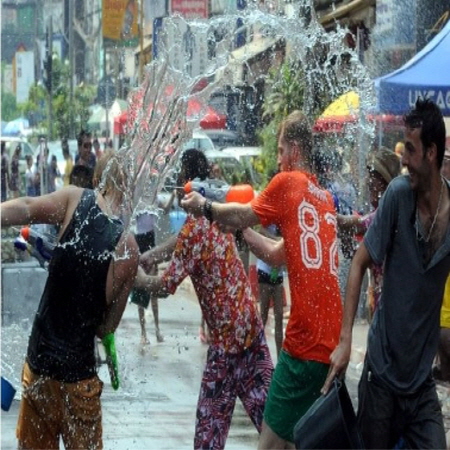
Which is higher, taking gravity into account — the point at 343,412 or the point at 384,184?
the point at 384,184

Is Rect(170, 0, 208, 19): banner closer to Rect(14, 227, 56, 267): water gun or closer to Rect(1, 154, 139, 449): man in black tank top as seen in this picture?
Rect(14, 227, 56, 267): water gun

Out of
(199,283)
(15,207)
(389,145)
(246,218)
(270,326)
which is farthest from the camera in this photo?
(389,145)

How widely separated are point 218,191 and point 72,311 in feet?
3.96

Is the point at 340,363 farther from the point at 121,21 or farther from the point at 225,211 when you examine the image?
the point at 121,21

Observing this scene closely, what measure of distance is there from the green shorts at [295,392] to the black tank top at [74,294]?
94 cm

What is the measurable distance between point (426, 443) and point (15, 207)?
179cm

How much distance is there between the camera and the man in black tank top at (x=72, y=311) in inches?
212

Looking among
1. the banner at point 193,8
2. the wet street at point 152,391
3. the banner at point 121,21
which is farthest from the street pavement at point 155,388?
the banner at point 121,21

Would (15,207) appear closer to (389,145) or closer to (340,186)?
(340,186)

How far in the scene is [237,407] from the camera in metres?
9.32

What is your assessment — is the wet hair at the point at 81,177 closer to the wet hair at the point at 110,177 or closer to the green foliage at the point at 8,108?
the wet hair at the point at 110,177

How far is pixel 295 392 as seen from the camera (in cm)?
586

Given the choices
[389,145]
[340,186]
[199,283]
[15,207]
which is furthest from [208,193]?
[389,145]

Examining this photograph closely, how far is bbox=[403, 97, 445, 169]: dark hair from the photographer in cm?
501
